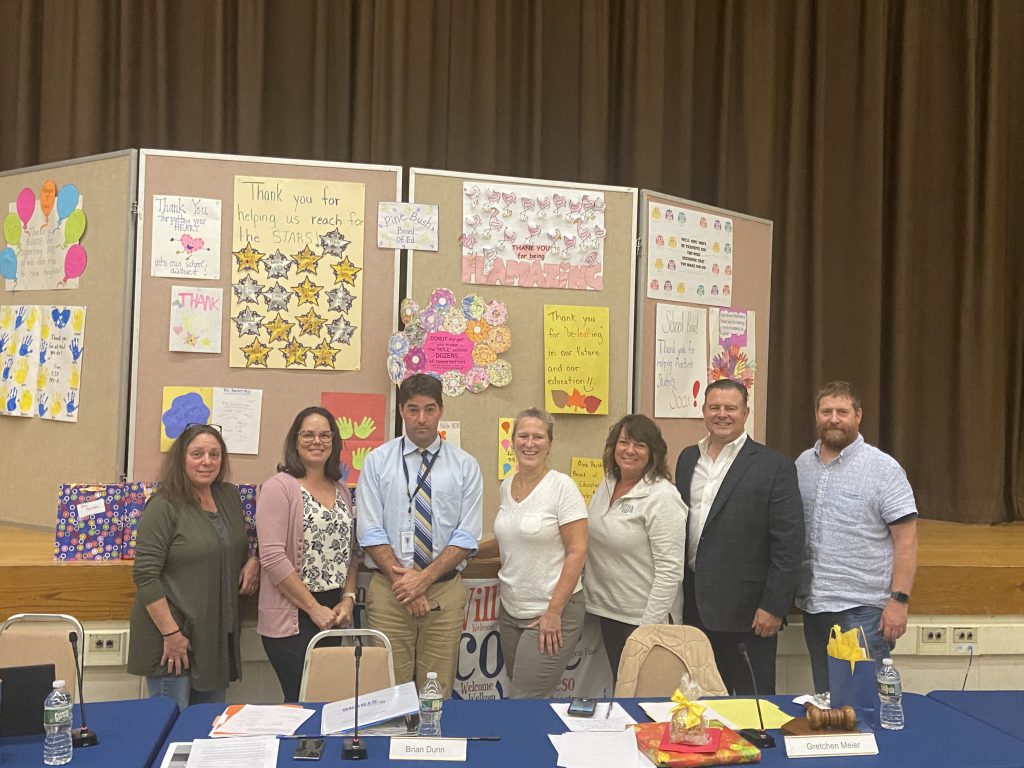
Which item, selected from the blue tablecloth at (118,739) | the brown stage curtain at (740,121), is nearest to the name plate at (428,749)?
the blue tablecloth at (118,739)

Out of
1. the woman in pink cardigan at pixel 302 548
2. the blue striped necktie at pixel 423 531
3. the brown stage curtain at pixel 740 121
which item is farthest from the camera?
Answer: the brown stage curtain at pixel 740 121

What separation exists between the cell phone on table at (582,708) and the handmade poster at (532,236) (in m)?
2.28

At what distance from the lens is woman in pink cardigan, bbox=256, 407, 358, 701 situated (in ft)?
10.8

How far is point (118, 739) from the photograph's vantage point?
2.33 m

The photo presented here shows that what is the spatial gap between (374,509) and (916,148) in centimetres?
495

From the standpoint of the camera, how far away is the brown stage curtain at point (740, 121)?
5355mm

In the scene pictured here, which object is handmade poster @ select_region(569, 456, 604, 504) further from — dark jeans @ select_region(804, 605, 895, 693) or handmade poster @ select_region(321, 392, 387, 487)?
dark jeans @ select_region(804, 605, 895, 693)

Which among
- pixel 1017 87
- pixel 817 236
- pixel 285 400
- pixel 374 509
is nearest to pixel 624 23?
pixel 817 236

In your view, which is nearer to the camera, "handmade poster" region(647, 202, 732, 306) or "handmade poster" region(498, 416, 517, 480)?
"handmade poster" region(498, 416, 517, 480)

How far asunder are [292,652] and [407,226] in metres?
2.01

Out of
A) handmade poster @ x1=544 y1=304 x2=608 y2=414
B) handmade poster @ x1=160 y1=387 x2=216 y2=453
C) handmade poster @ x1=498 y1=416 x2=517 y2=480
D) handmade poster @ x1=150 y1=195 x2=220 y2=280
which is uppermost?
handmade poster @ x1=150 y1=195 x2=220 y2=280

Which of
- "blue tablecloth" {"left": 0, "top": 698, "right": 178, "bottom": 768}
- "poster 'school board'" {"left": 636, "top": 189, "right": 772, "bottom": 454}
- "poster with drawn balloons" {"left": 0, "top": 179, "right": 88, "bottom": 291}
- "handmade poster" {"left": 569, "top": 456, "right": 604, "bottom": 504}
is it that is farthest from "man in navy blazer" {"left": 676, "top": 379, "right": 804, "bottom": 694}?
"poster with drawn balloons" {"left": 0, "top": 179, "right": 88, "bottom": 291}

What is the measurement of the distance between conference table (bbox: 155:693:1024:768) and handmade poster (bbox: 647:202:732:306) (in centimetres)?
245

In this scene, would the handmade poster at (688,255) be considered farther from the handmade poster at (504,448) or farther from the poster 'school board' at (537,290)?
the handmade poster at (504,448)
